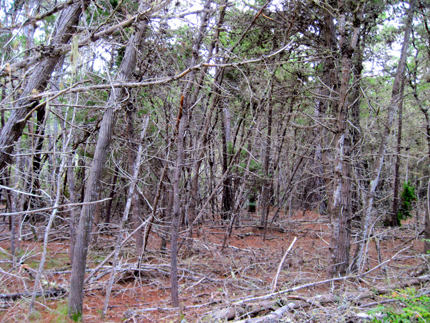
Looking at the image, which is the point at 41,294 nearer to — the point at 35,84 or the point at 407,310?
the point at 35,84

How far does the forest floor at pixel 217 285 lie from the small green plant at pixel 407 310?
18 centimetres

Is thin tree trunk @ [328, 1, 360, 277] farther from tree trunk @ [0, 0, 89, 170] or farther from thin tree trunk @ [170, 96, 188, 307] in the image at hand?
tree trunk @ [0, 0, 89, 170]

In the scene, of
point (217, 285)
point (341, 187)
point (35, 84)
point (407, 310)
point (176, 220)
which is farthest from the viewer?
point (217, 285)

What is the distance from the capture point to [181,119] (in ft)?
18.7

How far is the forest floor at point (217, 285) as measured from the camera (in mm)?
4781

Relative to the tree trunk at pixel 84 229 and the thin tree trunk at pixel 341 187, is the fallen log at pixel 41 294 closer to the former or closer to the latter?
the tree trunk at pixel 84 229

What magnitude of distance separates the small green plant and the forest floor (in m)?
0.18


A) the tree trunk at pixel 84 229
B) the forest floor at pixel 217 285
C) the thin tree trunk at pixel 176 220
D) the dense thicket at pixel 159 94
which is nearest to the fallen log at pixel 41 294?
the forest floor at pixel 217 285

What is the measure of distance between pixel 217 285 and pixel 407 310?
3.96 metres

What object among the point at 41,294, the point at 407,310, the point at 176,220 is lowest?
the point at 41,294

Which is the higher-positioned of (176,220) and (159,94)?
(159,94)

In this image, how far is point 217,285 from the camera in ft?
23.5

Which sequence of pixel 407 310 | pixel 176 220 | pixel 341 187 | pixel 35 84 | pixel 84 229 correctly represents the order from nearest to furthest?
pixel 407 310 → pixel 35 84 → pixel 84 229 → pixel 176 220 → pixel 341 187

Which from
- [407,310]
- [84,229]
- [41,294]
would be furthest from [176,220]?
[407,310]
